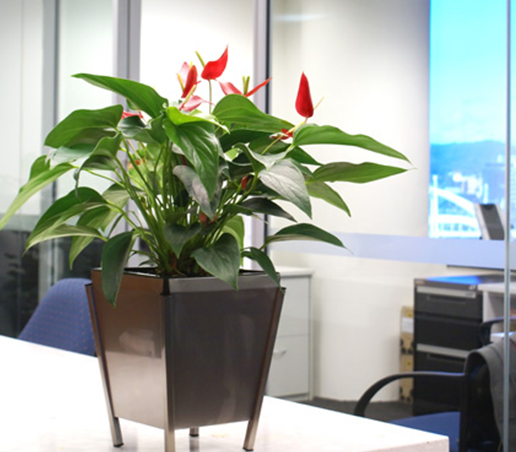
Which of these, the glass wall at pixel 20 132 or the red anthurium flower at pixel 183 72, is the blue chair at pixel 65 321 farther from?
the glass wall at pixel 20 132

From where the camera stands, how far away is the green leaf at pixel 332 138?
0.91m

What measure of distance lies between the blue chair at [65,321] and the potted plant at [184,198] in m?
1.23

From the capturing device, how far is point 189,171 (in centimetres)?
87

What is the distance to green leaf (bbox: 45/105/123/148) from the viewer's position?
0.90 m

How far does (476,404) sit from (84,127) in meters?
1.93

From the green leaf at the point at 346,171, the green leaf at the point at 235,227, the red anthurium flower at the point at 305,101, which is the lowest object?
the green leaf at the point at 235,227

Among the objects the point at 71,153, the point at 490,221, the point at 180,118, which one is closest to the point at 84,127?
the point at 71,153

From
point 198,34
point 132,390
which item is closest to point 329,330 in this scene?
point 198,34

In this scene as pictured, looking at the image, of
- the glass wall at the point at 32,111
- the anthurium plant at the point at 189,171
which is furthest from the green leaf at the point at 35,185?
the glass wall at the point at 32,111

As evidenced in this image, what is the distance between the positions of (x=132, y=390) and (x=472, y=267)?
179cm

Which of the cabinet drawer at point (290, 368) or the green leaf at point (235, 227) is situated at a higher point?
the green leaf at point (235, 227)

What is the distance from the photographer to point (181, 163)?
0.92 metres

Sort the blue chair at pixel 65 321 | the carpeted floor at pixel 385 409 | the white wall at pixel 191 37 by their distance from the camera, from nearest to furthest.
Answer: the blue chair at pixel 65 321 < the carpeted floor at pixel 385 409 < the white wall at pixel 191 37

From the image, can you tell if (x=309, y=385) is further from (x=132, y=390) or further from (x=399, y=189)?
(x=132, y=390)
